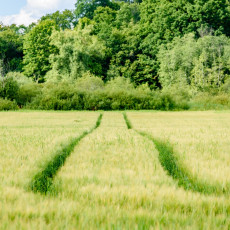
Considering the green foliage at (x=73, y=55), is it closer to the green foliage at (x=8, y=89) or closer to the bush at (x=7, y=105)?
the green foliage at (x=8, y=89)

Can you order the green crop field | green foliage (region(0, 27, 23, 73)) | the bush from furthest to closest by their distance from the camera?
green foliage (region(0, 27, 23, 73)), the bush, the green crop field

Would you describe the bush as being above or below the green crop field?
above

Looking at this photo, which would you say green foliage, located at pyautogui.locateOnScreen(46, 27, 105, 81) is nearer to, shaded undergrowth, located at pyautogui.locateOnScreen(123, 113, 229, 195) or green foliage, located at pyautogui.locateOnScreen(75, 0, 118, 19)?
green foliage, located at pyautogui.locateOnScreen(75, 0, 118, 19)

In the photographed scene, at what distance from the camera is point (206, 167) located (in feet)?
9.64

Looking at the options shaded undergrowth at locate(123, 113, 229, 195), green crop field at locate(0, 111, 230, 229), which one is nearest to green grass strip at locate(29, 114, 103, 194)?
green crop field at locate(0, 111, 230, 229)

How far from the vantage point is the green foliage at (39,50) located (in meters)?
46.2

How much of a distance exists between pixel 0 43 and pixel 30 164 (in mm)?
52198

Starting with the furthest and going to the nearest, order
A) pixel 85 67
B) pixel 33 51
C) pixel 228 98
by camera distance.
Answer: pixel 33 51
pixel 85 67
pixel 228 98

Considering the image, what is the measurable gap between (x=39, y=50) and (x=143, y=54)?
15742 millimetres

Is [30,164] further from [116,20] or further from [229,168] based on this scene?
[116,20]

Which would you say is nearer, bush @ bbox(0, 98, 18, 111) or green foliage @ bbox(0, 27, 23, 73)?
bush @ bbox(0, 98, 18, 111)

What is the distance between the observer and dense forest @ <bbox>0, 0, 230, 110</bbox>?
29578 mm

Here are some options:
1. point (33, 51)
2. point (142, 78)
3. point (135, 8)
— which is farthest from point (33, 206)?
point (135, 8)

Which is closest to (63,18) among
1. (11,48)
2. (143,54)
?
(11,48)
